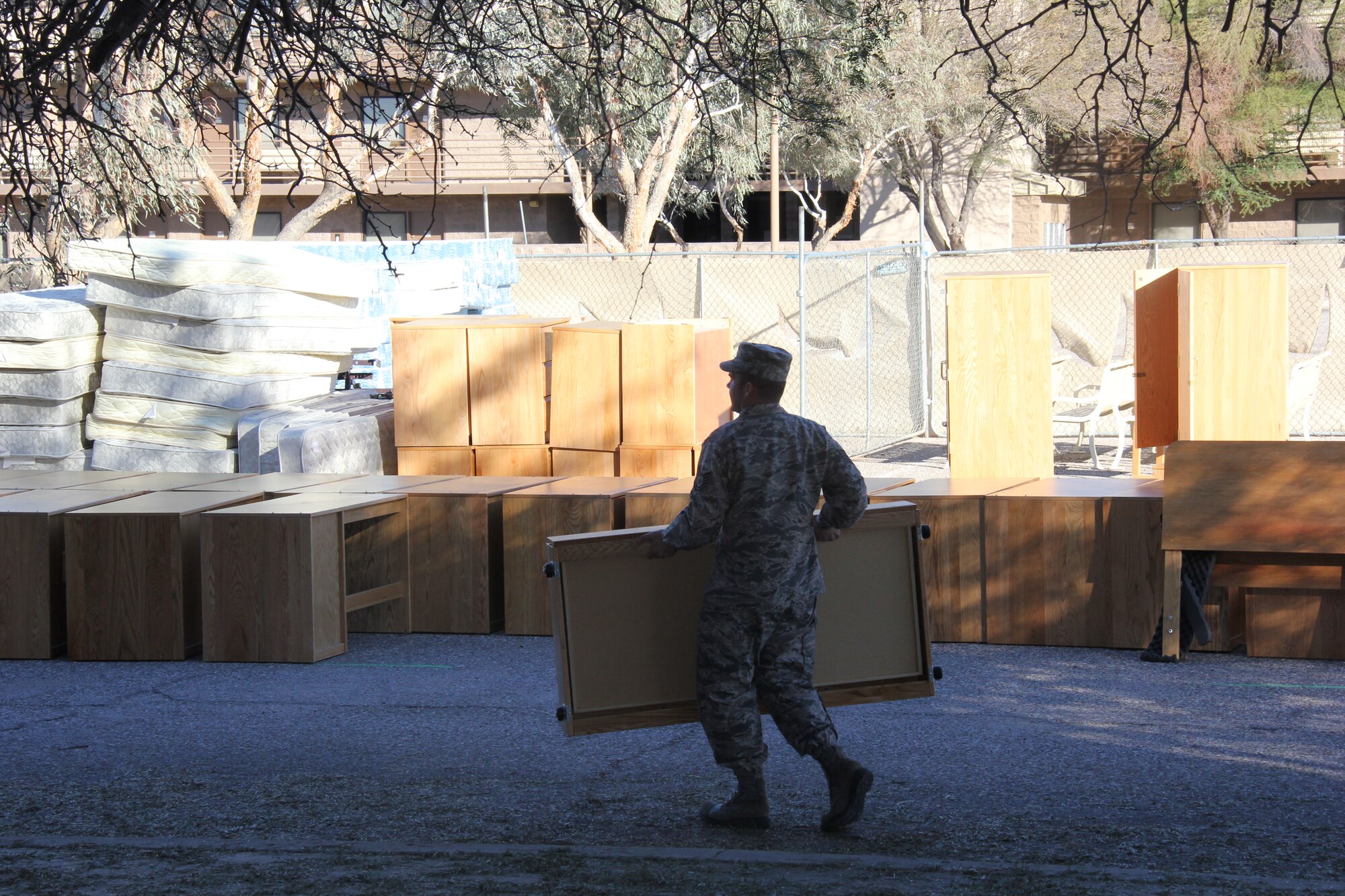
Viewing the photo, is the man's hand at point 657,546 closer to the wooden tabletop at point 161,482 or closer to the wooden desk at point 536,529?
the wooden desk at point 536,529

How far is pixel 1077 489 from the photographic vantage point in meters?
8.09

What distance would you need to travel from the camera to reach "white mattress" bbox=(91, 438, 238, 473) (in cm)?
1117

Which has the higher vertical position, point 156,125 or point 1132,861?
point 156,125

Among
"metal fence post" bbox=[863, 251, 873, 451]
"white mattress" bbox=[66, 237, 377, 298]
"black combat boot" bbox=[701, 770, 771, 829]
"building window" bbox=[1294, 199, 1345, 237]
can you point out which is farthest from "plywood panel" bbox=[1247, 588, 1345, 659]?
"building window" bbox=[1294, 199, 1345, 237]

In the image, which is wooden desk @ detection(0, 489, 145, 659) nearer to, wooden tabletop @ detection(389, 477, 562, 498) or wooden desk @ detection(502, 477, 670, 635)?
wooden tabletop @ detection(389, 477, 562, 498)

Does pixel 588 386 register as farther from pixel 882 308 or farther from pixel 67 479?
pixel 882 308

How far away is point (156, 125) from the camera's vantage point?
1477 cm

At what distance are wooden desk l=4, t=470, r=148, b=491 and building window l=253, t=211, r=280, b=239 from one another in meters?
33.3

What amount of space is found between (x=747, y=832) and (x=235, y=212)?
23.9 metres

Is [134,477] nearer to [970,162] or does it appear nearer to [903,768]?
[903,768]

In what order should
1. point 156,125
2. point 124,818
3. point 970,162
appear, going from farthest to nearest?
point 970,162 < point 156,125 < point 124,818

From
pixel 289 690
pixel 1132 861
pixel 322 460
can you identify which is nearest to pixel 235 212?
pixel 322 460

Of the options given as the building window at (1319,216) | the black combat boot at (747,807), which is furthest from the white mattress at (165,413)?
the building window at (1319,216)

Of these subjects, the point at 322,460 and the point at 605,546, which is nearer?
the point at 605,546
